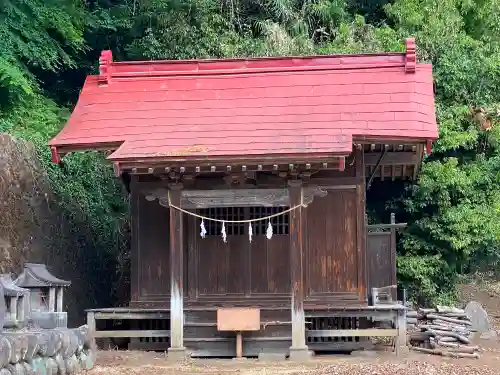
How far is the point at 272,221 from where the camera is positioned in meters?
13.5

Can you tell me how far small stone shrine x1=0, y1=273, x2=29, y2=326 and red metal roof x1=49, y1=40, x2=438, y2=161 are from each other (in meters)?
2.79

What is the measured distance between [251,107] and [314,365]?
476 cm

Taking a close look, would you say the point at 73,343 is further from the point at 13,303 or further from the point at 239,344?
the point at 239,344

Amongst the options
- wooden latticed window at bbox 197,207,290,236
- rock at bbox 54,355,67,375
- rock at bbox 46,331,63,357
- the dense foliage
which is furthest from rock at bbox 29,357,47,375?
the dense foliage

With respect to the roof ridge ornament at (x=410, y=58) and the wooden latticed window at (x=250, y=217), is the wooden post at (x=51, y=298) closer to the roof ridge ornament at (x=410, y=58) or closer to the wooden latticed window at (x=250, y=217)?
the wooden latticed window at (x=250, y=217)

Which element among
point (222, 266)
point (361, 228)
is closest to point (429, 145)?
point (361, 228)

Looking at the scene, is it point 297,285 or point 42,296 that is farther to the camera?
point 297,285

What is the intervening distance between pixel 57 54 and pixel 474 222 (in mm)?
11190

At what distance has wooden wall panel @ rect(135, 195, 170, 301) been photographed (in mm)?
13766

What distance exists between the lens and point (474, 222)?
58.1ft

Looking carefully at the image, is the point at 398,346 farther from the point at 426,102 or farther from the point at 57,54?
the point at 57,54

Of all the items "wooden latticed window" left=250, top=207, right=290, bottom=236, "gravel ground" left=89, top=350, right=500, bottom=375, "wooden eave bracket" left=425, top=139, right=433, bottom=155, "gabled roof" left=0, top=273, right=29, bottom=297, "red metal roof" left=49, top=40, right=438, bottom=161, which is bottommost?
"gravel ground" left=89, top=350, right=500, bottom=375

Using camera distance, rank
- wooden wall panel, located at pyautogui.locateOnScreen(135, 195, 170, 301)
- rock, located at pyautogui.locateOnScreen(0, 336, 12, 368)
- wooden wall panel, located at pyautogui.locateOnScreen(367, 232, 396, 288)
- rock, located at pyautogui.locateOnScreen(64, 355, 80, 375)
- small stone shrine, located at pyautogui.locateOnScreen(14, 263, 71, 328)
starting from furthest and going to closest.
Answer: wooden wall panel, located at pyautogui.locateOnScreen(367, 232, 396, 288) → wooden wall panel, located at pyautogui.locateOnScreen(135, 195, 170, 301) → small stone shrine, located at pyautogui.locateOnScreen(14, 263, 71, 328) → rock, located at pyautogui.locateOnScreen(64, 355, 80, 375) → rock, located at pyautogui.locateOnScreen(0, 336, 12, 368)

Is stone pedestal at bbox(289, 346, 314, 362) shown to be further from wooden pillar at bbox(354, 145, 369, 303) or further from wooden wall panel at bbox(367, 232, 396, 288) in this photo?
wooden wall panel at bbox(367, 232, 396, 288)
